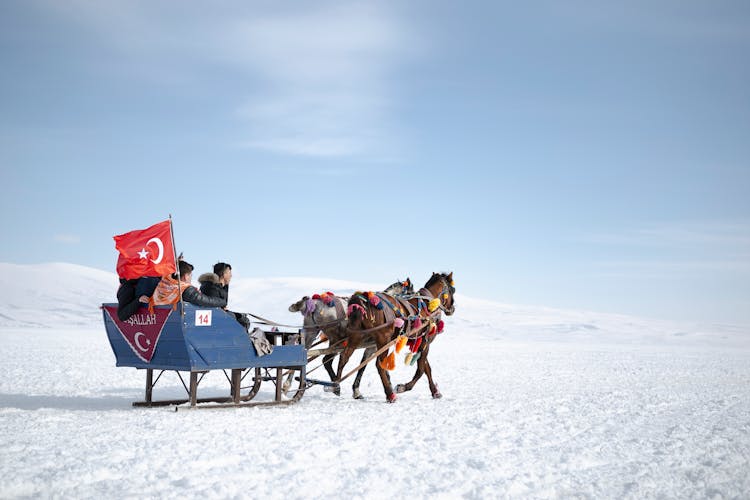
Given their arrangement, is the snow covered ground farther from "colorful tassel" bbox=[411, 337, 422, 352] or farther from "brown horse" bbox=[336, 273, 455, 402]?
"colorful tassel" bbox=[411, 337, 422, 352]

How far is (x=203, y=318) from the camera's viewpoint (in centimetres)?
968

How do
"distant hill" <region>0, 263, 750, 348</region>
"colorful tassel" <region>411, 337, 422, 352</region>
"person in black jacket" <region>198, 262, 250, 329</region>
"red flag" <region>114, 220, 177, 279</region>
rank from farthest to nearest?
"distant hill" <region>0, 263, 750, 348</region> → "colorful tassel" <region>411, 337, 422, 352</region> → "person in black jacket" <region>198, 262, 250, 329</region> → "red flag" <region>114, 220, 177, 279</region>

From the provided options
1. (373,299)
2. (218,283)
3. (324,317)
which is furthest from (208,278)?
(373,299)

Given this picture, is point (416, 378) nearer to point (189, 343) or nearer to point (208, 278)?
point (208, 278)

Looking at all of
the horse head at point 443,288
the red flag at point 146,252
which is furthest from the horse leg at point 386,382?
the red flag at point 146,252

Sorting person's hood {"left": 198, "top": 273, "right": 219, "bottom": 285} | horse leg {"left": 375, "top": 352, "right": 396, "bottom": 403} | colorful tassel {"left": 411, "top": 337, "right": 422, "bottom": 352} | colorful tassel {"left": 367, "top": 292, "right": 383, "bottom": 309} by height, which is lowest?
horse leg {"left": 375, "top": 352, "right": 396, "bottom": 403}

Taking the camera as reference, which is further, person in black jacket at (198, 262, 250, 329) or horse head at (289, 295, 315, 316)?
horse head at (289, 295, 315, 316)

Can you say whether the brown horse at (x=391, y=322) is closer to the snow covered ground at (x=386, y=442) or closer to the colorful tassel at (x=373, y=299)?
the colorful tassel at (x=373, y=299)

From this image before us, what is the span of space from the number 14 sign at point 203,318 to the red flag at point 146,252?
0.65 meters

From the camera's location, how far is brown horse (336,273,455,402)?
12.0m

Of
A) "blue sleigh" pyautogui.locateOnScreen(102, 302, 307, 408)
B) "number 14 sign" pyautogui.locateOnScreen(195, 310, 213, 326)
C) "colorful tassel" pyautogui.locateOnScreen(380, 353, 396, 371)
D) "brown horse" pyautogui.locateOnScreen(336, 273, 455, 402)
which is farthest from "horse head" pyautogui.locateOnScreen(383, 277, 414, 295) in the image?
"number 14 sign" pyautogui.locateOnScreen(195, 310, 213, 326)

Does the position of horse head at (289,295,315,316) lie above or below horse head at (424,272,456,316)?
below

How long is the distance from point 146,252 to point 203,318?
1101 millimetres

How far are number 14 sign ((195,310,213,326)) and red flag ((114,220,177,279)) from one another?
653mm
